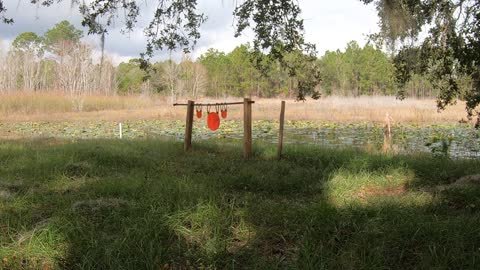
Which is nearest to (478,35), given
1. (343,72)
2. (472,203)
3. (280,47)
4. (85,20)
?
(472,203)

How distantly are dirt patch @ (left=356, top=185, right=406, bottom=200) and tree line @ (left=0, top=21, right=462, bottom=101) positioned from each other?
45.7ft

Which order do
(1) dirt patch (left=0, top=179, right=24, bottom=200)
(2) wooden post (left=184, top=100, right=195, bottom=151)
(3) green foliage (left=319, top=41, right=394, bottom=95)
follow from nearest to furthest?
(1) dirt patch (left=0, top=179, right=24, bottom=200)
(2) wooden post (left=184, top=100, right=195, bottom=151)
(3) green foliage (left=319, top=41, right=394, bottom=95)

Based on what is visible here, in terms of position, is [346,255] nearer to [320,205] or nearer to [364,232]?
[364,232]

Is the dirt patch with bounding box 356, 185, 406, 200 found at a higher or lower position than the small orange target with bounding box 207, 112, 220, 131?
lower

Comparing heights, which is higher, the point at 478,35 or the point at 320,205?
the point at 478,35

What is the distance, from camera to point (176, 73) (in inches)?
1287

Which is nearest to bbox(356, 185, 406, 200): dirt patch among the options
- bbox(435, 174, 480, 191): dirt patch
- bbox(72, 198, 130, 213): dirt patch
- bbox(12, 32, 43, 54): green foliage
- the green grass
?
the green grass

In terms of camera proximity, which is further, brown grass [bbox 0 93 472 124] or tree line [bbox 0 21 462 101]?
tree line [bbox 0 21 462 101]

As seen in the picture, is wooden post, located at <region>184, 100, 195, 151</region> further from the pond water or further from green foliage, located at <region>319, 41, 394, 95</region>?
green foliage, located at <region>319, 41, 394, 95</region>

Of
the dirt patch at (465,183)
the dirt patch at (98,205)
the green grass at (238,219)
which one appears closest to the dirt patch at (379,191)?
the green grass at (238,219)

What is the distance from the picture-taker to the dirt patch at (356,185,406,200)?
4589 millimetres

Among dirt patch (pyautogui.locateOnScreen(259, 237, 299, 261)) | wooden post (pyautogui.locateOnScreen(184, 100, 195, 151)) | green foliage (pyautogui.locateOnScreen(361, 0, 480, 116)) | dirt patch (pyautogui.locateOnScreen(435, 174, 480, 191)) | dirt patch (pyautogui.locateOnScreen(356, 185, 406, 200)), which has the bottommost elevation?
dirt patch (pyautogui.locateOnScreen(259, 237, 299, 261))

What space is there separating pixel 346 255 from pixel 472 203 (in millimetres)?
1928

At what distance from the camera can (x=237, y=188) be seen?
5086 millimetres
